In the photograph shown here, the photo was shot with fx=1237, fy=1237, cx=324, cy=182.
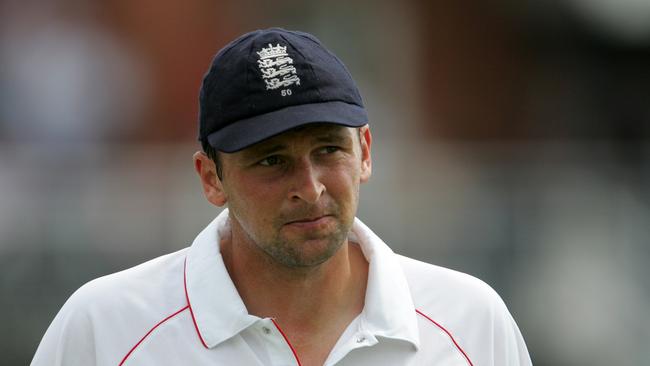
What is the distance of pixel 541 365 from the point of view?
9422 millimetres

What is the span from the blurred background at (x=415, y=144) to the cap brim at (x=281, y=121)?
634 centimetres

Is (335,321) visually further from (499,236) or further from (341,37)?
(341,37)

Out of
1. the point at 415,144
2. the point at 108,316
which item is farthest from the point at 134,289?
the point at 415,144

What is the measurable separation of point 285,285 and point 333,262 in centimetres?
15

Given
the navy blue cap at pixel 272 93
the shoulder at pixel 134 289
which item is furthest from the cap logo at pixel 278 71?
the shoulder at pixel 134 289

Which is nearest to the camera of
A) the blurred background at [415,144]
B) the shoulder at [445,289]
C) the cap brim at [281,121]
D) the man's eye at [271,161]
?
the cap brim at [281,121]

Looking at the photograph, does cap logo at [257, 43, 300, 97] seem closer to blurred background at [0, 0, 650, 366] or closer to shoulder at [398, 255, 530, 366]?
shoulder at [398, 255, 530, 366]

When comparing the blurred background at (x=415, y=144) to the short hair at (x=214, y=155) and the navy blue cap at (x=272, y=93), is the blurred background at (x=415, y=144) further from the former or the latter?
the navy blue cap at (x=272, y=93)

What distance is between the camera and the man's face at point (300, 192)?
127 inches

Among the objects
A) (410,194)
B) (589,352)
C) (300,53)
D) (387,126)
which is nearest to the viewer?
(300,53)

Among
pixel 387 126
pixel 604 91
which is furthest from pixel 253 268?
pixel 604 91

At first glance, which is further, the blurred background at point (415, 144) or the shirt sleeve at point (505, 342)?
the blurred background at point (415, 144)

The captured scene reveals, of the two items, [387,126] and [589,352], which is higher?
[387,126]

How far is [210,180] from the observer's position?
3574 millimetres
